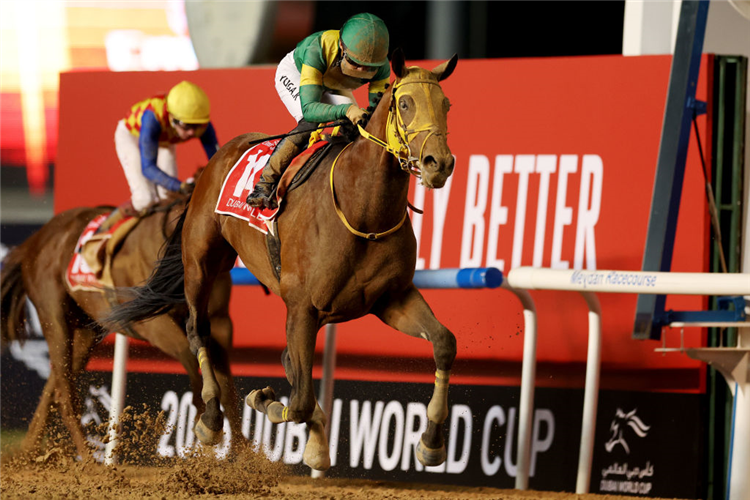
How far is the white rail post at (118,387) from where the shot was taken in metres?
5.44

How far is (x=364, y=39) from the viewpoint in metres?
3.69

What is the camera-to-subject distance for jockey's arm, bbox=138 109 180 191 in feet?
17.9

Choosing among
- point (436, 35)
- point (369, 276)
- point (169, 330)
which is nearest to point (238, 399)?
point (169, 330)

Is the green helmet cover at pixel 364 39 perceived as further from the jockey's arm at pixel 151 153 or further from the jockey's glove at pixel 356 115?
the jockey's arm at pixel 151 153

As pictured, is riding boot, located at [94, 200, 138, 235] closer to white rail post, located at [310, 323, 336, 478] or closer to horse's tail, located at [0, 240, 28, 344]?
horse's tail, located at [0, 240, 28, 344]

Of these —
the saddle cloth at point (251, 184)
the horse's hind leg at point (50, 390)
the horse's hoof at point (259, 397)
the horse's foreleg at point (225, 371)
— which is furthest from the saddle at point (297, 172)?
the horse's hind leg at point (50, 390)

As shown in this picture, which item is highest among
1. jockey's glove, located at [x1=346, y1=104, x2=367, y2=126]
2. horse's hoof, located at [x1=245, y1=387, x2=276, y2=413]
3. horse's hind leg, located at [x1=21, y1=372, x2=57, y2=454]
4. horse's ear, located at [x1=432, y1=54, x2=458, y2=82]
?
horse's ear, located at [x1=432, y1=54, x2=458, y2=82]

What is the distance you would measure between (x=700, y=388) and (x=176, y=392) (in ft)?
9.36

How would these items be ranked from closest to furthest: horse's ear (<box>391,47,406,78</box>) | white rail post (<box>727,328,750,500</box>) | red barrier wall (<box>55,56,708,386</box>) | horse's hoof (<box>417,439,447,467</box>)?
horse's ear (<box>391,47,406,78</box>), horse's hoof (<box>417,439,447,467</box>), white rail post (<box>727,328,750,500</box>), red barrier wall (<box>55,56,708,386</box>)

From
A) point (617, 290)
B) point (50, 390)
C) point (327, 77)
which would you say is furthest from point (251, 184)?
point (50, 390)

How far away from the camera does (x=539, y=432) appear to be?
5.16 m

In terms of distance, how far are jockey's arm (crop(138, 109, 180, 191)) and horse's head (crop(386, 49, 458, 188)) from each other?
7.44 ft

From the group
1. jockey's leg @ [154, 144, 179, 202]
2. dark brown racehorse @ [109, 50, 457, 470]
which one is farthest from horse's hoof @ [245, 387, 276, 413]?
jockey's leg @ [154, 144, 179, 202]

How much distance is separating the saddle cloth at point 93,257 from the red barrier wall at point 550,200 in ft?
3.32
